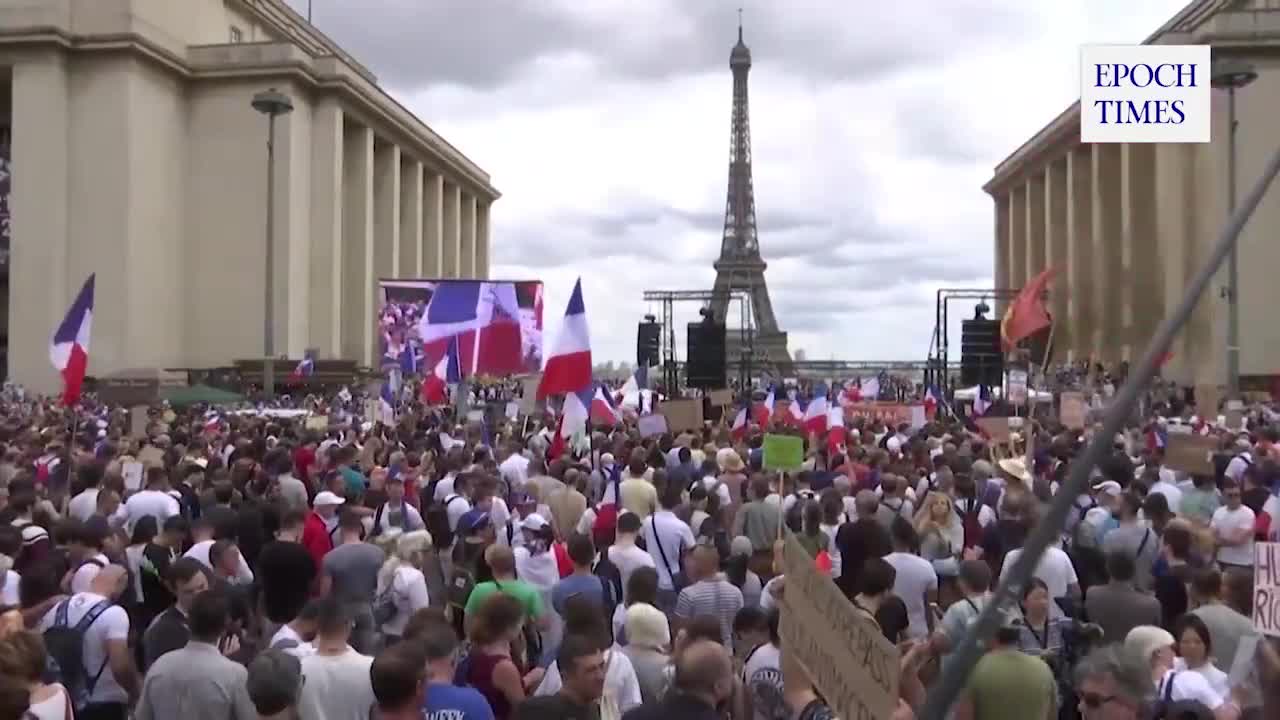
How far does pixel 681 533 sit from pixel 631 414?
52.2 ft

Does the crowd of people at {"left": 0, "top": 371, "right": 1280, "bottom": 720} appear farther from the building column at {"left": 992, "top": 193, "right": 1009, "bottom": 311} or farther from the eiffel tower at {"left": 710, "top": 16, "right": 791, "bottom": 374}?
the eiffel tower at {"left": 710, "top": 16, "right": 791, "bottom": 374}

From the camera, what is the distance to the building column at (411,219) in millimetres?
64688

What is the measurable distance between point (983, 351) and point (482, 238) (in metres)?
54.7

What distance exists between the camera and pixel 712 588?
7625 millimetres

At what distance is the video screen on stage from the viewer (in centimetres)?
2750

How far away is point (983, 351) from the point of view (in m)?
32.9

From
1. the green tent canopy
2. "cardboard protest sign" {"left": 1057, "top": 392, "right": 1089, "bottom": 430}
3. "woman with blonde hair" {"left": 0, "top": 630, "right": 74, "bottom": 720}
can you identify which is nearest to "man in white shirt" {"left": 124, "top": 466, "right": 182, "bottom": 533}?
"woman with blonde hair" {"left": 0, "top": 630, "right": 74, "bottom": 720}

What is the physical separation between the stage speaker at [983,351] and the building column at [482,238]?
168ft

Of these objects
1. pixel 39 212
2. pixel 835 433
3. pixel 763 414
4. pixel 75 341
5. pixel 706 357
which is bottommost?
pixel 835 433

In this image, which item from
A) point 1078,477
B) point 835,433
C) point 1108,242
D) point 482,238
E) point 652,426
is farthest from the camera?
point 482,238

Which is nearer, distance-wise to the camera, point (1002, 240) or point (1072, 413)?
point (1072, 413)

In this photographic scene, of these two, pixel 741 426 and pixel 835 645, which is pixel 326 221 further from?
pixel 835 645

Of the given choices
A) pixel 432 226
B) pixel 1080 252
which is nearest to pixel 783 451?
pixel 1080 252

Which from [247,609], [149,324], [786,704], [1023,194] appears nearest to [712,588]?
[786,704]
